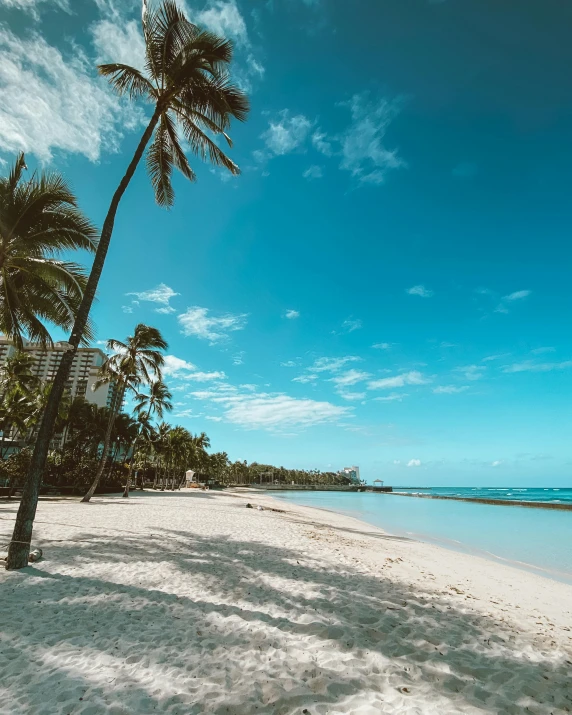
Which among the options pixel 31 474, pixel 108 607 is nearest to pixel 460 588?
Answer: pixel 108 607

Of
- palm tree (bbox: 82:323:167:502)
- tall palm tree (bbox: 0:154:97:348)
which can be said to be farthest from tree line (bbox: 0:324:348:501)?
tall palm tree (bbox: 0:154:97:348)

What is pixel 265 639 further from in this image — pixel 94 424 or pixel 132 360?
pixel 94 424

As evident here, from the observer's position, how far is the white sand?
3295 millimetres

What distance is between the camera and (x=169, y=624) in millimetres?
4680

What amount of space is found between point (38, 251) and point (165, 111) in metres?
4.72

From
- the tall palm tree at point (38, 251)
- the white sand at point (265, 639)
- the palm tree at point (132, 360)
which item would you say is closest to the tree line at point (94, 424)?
the palm tree at point (132, 360)

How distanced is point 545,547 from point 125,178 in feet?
71.6

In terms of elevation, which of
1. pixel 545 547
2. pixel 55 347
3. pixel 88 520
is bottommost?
pixel 545 547

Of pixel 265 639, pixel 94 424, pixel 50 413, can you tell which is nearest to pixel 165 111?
pixel 50 413

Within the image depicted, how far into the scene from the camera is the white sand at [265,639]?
329 cm

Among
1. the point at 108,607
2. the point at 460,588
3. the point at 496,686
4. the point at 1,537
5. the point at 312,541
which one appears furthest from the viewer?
the point at 312,541

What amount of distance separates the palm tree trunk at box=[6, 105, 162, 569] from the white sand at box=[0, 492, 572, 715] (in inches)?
21.4

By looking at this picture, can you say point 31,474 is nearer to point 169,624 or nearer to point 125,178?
point 169,624

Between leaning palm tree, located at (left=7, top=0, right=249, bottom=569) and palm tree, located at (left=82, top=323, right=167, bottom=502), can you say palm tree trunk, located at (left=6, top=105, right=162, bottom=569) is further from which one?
palm tree, located at (left=82, top=323, right=167, bottom=502)
